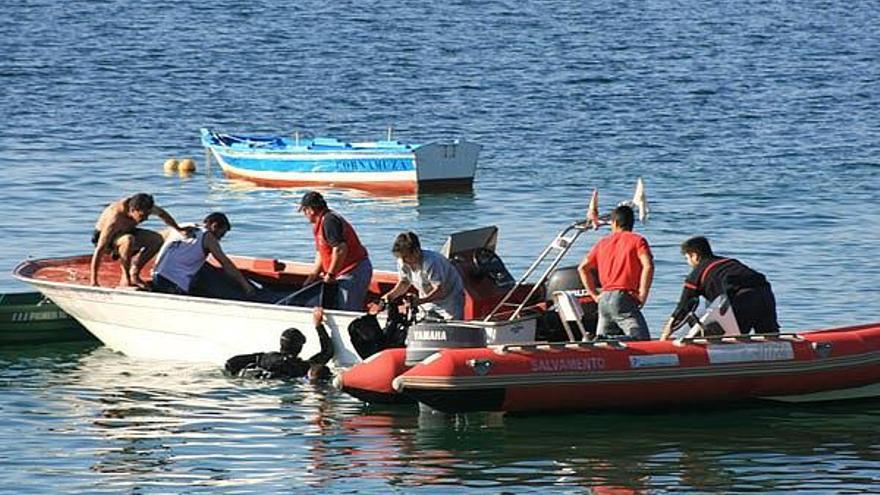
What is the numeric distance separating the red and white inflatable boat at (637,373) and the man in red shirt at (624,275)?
447 mm

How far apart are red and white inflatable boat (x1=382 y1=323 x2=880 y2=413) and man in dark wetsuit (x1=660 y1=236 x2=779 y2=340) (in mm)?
346

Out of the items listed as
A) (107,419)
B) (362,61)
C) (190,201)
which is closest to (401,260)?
(107,419)

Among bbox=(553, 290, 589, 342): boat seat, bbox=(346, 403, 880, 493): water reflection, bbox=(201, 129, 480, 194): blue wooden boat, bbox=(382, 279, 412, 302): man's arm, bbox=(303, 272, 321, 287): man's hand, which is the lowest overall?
bbox=(346, 403, 880, 493): water reflection

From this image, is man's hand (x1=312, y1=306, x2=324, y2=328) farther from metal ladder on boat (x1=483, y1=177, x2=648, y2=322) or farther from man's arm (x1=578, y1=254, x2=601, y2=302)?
man's arm (x1=578, y1=254, x2=601, y2=302)

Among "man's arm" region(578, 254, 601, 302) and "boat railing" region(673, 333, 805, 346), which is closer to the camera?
"boat railing" region(673, 333, 805, 346)

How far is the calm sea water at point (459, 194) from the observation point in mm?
17719

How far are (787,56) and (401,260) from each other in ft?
119

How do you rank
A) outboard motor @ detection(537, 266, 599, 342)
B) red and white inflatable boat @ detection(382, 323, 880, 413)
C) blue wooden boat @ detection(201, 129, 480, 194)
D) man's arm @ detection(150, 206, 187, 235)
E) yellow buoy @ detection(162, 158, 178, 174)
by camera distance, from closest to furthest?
1. red and white inflatable boat @ detection(382, 323, 880, 413)
2. outboard motor @ detection(537, 266, 599, 342)
3. man's arm @ detection(150, 206, 187, 235)
4. blue wooden boat @ detection(201, 129, 480, 194)
5. yellow buoy @ detection(162, 158, 178, 174)

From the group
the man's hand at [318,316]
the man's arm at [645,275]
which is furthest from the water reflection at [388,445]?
the man's arm at [645,275]

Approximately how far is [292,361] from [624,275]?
129 inches

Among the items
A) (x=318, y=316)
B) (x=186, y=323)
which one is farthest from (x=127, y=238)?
(x=318, y=316)

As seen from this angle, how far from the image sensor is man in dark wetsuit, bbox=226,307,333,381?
20.1m

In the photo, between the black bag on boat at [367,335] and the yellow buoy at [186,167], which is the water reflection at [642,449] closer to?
the black bag on boat at [367,335]

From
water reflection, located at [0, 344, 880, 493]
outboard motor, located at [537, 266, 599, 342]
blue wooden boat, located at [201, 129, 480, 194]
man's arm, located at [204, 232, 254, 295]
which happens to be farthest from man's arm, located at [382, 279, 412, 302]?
blue wooden boat, located at [201, 129, 480, 194]
